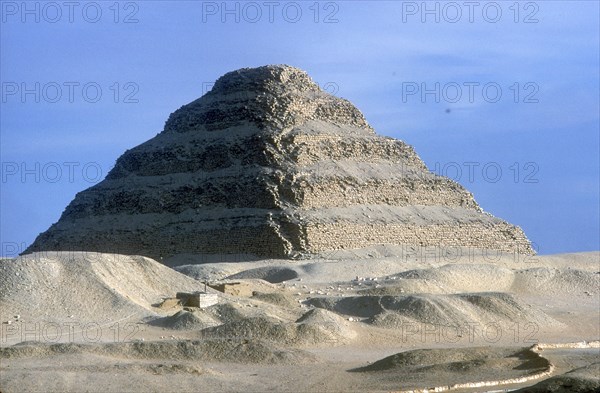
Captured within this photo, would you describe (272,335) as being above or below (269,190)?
below

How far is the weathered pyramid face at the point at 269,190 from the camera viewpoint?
5528 cm

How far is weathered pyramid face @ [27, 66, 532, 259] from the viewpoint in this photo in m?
55.3

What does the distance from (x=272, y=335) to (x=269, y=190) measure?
34.2m

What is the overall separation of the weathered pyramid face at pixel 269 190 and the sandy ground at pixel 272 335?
18719 millimetres

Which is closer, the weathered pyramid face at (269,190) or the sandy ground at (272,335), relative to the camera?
the sandy ground at (272,335)

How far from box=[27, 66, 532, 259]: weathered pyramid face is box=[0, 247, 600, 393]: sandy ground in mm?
18719

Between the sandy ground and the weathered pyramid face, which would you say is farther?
the weathered pyramid face

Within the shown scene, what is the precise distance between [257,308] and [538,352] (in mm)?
7636

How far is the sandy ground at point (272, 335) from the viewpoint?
680 inches

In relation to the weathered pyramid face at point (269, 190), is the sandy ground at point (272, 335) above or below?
below

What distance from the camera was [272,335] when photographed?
22.1 m

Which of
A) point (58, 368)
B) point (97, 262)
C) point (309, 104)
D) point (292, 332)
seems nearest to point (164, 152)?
point (309, 104)

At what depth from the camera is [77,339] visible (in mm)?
21562

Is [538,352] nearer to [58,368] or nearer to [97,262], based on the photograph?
[58,368]
